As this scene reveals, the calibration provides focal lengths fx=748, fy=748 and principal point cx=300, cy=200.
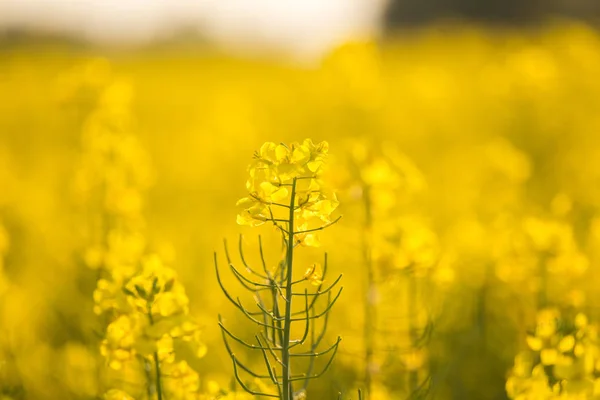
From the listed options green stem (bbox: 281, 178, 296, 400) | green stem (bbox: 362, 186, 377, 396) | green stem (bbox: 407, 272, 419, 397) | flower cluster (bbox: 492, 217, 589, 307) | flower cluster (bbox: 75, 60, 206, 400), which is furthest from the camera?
flower cluster (bbox: 492, 217, 589, 307)

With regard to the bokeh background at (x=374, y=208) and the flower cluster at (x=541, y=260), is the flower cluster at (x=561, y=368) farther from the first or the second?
the flower cluster at (x=541, y=260)

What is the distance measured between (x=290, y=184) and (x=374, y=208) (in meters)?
0.97

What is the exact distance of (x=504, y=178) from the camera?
13.7 ft

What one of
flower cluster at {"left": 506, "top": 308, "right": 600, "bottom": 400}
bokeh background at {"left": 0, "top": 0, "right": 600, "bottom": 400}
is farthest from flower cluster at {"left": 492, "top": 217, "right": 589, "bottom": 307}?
flower cluster at {"left": 506, "top": 308, "right": 600, "bottom": 400}

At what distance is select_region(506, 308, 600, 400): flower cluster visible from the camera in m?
1.64

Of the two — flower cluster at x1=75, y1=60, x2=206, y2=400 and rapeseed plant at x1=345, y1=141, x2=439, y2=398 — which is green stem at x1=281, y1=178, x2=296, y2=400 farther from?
rapeseed plant at x1=345, y1=141, x2=439, y2=398

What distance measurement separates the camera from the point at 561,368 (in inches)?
65.1

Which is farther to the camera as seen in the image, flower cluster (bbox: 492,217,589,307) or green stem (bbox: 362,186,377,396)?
flower cluster (bbox: 492,217,589,307)

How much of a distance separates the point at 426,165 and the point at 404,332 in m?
5.00

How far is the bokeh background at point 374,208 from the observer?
98.4 inches

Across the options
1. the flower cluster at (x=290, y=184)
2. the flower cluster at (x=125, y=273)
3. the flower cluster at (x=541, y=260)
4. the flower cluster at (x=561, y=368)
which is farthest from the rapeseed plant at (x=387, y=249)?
the flower cluster at (x=290, y=184)

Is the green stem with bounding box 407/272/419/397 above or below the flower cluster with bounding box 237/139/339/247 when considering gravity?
below

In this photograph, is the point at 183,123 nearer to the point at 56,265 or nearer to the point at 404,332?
the point at 56,265

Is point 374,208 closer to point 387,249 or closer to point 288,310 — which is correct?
point 387,249
